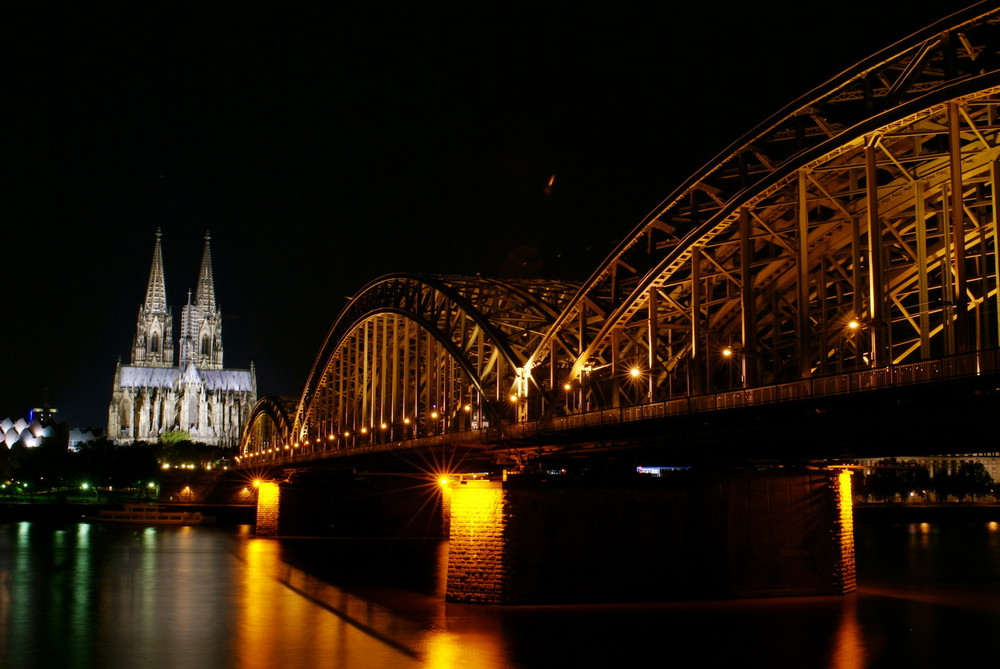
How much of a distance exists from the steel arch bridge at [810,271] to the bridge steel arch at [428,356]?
0.35 m

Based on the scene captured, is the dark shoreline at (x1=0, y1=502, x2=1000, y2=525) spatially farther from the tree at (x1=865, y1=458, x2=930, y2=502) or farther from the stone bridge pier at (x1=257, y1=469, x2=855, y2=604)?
the stone bridge pier at (x1=257, y1=469, x2=855, y2=604)

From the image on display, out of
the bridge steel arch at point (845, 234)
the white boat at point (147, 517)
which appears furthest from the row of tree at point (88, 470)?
the bridge steel arch at point (845, 234)

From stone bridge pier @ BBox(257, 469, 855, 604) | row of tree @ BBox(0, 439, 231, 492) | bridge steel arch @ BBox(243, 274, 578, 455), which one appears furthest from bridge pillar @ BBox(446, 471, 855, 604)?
row of tree @ BBox(0, 439, 231, 492)

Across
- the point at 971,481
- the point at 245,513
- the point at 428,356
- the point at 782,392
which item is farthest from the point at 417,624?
the point at 971,481

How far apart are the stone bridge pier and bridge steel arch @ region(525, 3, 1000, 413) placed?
4.45m

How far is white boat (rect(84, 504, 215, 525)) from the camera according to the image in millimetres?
129625

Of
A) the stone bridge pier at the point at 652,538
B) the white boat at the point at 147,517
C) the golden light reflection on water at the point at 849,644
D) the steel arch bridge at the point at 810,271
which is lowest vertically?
the golden light reflection on water at the point at 849,644

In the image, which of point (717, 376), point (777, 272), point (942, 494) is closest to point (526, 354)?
point (717, 376)

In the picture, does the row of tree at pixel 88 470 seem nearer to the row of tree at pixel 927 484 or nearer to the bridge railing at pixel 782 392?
the row of tree at pixel 927 484

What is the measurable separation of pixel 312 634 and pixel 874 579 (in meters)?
32.4

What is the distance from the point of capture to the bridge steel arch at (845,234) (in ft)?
113

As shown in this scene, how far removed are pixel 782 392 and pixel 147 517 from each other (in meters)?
109

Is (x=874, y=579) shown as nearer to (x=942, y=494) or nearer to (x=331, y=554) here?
(x=331, y=554)

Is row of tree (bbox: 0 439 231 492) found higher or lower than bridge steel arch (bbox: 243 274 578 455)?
lower
